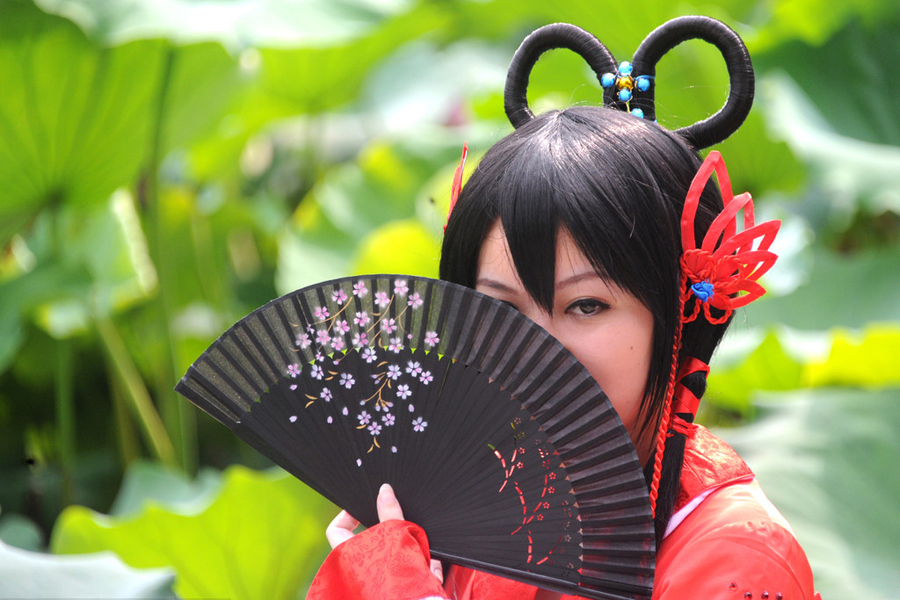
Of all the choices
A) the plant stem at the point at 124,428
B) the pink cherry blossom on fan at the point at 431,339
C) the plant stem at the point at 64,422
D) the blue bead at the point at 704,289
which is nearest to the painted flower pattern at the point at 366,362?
the pink cherry blossom on fan at the point at 431,339

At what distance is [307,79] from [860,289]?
4.56 ft

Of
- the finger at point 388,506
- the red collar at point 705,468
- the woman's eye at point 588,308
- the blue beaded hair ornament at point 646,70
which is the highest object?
the blue beaded hair ornament at point 646,70

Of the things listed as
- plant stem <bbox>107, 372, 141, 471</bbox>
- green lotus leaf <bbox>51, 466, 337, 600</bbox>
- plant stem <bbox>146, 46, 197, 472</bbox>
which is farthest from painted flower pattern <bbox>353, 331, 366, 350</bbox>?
plant stem <bbox>107, 372, 141, 471</bbox>

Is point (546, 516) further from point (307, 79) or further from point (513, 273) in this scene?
point (307, 79)

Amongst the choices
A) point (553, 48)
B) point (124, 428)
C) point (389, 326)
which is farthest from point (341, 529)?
point (124, 428)

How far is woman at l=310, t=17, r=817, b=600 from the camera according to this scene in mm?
638

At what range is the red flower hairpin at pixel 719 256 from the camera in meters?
0.67

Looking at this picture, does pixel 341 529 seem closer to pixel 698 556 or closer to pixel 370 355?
pixel 370 355

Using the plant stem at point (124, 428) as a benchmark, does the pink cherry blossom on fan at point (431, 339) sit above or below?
above

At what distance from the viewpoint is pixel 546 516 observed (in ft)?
2.13

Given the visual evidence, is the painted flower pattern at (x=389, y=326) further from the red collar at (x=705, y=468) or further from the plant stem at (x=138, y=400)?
the plant stem at (x=138, y=400)

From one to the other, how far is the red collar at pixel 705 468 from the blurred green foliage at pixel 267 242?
50 cm

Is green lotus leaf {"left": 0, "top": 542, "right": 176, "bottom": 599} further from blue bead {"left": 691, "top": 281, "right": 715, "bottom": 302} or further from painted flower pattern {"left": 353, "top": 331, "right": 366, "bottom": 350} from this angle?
blue bead {"left": 691, "top": 281, "right": 715, "bottom": 302}

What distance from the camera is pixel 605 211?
655mm
